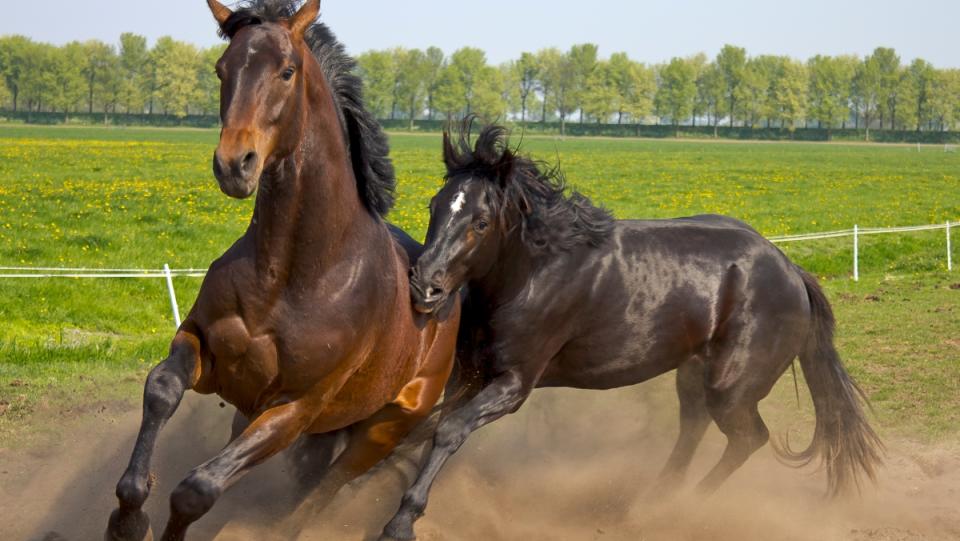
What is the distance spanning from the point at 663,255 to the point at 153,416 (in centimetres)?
312

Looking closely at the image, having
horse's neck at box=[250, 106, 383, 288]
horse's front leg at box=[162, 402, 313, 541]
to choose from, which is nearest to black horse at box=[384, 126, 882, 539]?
horse's neck at box=[250, 106, 383, 288]

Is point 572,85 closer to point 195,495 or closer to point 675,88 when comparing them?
point 675,88

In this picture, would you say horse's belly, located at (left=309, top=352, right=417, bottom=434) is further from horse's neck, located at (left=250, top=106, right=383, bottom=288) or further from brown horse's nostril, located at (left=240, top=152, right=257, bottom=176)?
brown horse's nostril, located at (left=240, top=152, right=257, bottom=176)

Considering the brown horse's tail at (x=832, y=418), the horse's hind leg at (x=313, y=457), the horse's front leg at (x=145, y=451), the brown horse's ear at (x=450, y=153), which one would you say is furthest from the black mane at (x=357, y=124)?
the brown horse's tail at (x=832, y=418)

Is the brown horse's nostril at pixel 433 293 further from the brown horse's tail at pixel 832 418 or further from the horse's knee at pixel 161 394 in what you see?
the brown horse's tail at pixel 832 418

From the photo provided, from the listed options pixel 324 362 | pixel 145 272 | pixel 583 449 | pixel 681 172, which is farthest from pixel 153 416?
pixel 681 172

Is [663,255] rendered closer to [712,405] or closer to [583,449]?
[712,405]

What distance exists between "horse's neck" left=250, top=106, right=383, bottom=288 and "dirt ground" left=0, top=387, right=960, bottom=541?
1.87m

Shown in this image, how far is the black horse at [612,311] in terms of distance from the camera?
17.3ft

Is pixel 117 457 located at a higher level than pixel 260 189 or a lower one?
lower

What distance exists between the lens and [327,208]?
14.3 ft

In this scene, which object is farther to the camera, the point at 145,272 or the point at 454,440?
the point at 145,272

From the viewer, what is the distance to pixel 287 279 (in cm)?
427

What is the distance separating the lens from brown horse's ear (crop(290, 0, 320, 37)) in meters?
4.03
